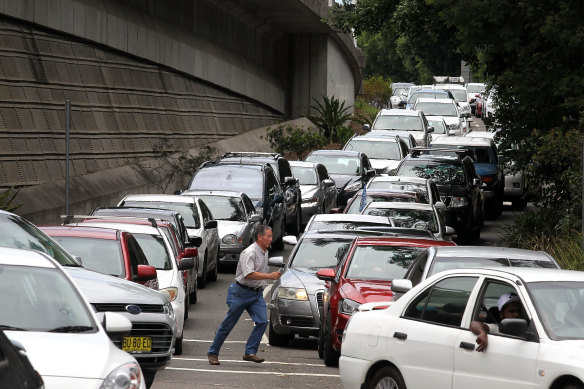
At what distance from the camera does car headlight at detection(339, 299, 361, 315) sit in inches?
561

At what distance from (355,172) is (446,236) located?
13049 millimetres

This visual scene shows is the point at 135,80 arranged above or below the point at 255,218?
above

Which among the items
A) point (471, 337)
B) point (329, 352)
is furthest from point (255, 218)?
point (471, 337)

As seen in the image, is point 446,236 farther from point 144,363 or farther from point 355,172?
point 355,172

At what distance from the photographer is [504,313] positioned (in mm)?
9383

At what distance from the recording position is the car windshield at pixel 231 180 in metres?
27.8

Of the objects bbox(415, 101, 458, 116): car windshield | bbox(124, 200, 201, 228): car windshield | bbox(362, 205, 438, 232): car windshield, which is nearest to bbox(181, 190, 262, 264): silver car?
bbox(124, 200, 201, 228): car windshield

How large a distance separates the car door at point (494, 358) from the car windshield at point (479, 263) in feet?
8.65

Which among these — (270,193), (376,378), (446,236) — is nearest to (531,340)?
(376,378)

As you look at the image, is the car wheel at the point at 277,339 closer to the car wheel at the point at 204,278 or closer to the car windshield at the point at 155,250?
the car windshield at the point at 155,250

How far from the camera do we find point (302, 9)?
47.8 meters

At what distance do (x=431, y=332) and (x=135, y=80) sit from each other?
2729 centimetres

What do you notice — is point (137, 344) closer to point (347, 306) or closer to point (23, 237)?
point (23, 237)

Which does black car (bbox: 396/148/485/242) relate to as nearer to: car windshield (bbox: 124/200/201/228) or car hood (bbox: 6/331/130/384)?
car windshield (bbox: 124/200/201/228)
